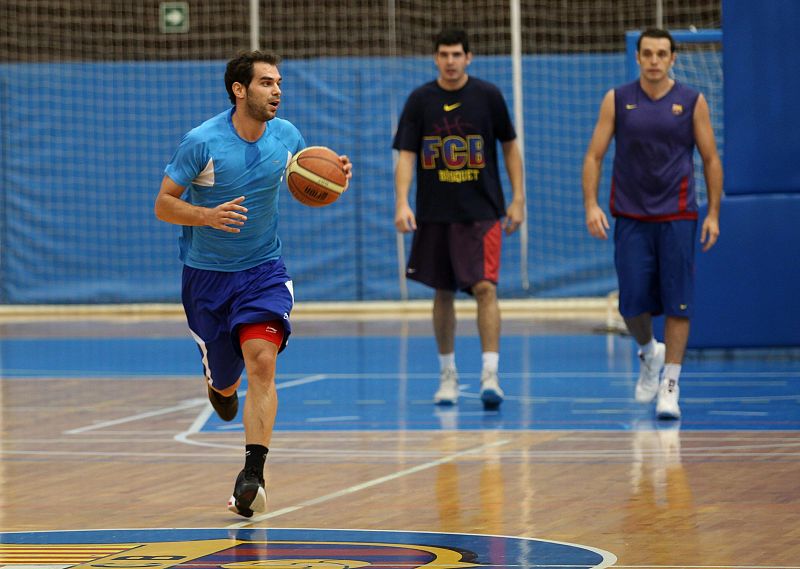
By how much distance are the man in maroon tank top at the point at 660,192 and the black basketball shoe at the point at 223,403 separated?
2405 millimetres

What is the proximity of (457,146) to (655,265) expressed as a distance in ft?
4.83

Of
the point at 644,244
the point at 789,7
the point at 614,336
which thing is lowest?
the point at 614,336

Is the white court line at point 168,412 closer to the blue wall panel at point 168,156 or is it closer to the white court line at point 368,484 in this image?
the white court line at point 368,484

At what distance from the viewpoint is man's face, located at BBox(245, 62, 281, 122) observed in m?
6.38

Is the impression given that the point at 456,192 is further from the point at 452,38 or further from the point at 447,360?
the point at 447,360

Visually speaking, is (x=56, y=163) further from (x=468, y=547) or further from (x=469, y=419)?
(x=468, y=547)

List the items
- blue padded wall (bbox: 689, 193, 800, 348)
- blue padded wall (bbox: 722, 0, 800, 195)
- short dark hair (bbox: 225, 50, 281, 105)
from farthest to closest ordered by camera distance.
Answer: blue padded wall (bbox: 689, 193, 800, 348) → blue padded wall (bbox: 722, 0, 800, 195) → short dark hair (bbox: 225, 50, 281, 105)

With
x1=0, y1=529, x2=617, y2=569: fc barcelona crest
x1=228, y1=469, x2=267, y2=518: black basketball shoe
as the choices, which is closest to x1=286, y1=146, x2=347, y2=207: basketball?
x1=228, y1=469, x2=267, y2=518: black basketball shoe

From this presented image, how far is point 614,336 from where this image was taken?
15055mm

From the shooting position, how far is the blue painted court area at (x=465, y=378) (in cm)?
898

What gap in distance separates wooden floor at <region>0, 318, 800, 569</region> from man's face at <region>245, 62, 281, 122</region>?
1550mm

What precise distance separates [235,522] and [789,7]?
21.9 ft

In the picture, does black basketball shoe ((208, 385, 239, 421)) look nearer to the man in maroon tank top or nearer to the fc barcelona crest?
the fc barcelona crest

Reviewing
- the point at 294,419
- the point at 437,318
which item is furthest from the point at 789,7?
the point at 294,419
